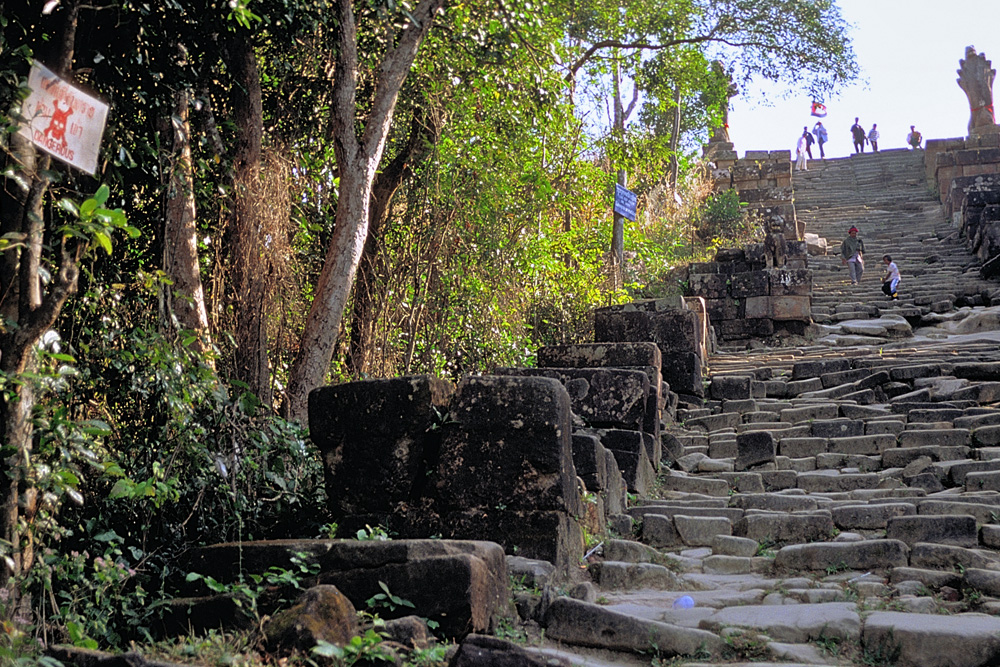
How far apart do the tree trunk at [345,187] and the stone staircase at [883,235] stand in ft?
35.1

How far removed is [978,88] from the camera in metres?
28.4

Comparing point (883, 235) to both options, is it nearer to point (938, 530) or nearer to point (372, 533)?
point (938, 530)

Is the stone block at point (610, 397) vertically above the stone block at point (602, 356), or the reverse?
the stone block at point (602, 356)

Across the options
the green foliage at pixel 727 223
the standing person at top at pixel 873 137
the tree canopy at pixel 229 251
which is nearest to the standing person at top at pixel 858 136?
the standing person at top at pixel 873 137

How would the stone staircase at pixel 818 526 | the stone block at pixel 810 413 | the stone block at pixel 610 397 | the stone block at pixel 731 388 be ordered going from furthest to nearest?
the stone block at pixel 731 388, the stone block at pixel 810 413, the stone block at pixel 610 397, the stone staircase at pixel 818 526

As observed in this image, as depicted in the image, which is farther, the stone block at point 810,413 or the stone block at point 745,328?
the stone block at point 745,328

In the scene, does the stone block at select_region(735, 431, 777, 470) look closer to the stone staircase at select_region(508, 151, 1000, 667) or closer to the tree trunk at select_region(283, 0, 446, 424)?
the stone staircase at select_region(508, 151, 1000, 667)

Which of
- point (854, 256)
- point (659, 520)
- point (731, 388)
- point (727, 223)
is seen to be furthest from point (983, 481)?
point (727, 223)

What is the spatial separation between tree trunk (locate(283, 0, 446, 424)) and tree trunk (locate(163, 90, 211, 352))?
0.77m

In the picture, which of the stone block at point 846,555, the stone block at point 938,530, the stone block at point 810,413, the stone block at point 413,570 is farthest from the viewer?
the stone block at point 810,413

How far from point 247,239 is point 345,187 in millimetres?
732

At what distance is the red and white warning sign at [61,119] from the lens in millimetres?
4059

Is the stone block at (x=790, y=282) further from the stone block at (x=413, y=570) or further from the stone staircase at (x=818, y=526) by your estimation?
the stone block at (x=413, y=570)

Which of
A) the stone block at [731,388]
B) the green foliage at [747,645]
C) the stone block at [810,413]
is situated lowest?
the green foliage at [747,645]
